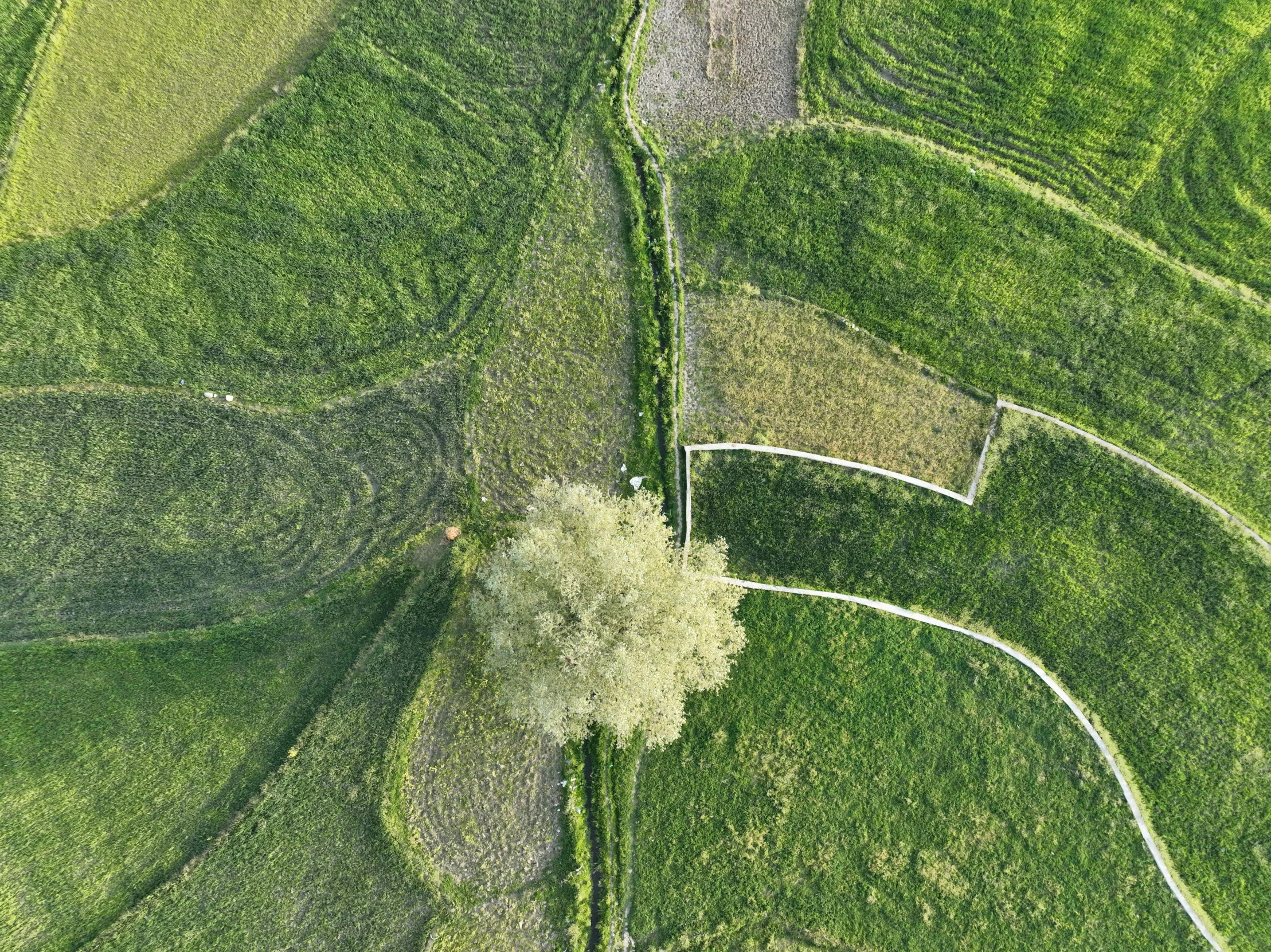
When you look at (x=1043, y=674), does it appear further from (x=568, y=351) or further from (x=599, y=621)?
(x=568, y=351)

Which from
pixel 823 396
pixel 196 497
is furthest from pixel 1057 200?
pixel 196 497

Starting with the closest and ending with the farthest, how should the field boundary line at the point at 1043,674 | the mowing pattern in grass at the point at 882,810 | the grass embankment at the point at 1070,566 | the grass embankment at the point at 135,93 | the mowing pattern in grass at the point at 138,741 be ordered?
the mowing pattern in grass at the point at 138,741, the grass embankment at the point at 135,93, the mowing pattern in grass at the point at 882,810, the field boundary line at the point at 1043,674, the grass embankment at the point at 1070,566

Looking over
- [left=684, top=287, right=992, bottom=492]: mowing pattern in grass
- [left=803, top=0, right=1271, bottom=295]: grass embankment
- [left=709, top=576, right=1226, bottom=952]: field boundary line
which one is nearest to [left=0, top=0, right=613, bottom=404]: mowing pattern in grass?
[left=684, top=287, right=992, bottom=492]: mowing pattern in grass

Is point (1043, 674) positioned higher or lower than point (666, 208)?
lower

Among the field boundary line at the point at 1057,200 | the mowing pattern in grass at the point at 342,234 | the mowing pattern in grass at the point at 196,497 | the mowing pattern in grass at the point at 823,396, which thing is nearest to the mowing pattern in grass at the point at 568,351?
the mowing pattern in grass at the point at 342,234

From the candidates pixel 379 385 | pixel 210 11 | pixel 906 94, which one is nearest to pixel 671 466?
pixel 379 385

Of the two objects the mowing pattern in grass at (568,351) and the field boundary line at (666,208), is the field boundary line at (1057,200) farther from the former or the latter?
the mowing pattern in grass at (568,351)

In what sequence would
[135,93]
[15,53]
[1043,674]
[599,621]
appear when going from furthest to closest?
1. [1043,674]
2. [135,93]
3. [15,53]
4. [599,621]

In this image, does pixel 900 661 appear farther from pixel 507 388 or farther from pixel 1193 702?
pixel 507 388
